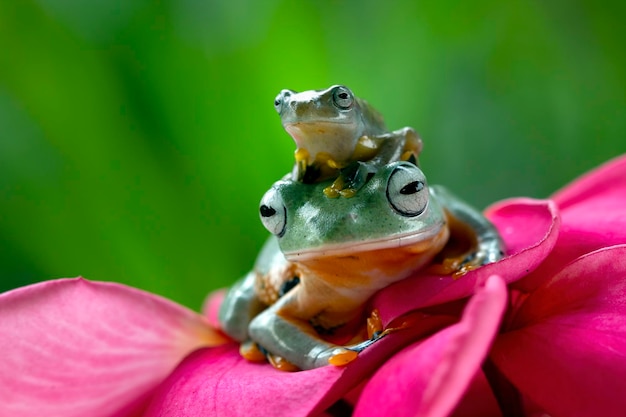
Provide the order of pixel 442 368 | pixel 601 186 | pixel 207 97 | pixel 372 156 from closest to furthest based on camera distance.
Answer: pixel 442 368, pixel 372 156, pixel 601 186, pixel 207 97

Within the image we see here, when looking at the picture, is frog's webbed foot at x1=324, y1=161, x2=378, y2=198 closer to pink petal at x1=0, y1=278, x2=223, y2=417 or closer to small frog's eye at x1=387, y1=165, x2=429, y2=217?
small frog's eye at x1=387, y1=165, x2=429, y2=217

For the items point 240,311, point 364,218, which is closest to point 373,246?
point 364,218

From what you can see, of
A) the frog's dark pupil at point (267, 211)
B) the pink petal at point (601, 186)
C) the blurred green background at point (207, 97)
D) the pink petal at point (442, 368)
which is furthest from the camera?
the blurred green background at point (207, 97)

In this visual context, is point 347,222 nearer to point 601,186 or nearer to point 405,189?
point 405,189

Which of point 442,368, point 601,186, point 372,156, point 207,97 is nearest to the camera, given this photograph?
point 442,368

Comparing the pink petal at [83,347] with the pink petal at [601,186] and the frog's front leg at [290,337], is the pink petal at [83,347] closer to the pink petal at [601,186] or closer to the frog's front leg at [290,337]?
the frog's front leg at [290,337]

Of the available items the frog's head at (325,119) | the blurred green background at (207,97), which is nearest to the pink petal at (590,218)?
the frog's head at (325,119)

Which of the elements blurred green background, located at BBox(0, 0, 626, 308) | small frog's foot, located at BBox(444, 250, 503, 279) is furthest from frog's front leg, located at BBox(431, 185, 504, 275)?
blurred green background, located at BBox(0, 0, 626, 308)
